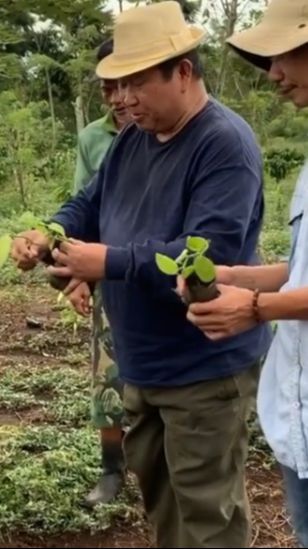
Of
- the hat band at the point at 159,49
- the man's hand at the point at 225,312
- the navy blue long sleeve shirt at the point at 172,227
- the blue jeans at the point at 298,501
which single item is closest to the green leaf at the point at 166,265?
the man's hand at the point at 225,312

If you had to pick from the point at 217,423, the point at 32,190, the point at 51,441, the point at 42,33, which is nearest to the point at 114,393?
the point at 51,441

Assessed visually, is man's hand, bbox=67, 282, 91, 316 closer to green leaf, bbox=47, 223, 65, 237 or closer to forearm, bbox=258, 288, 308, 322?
green leaf, bbox=47, 223, 65, 237

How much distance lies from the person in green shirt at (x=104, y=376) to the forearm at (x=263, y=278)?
1439 millimetres

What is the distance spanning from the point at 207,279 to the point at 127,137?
2.92ft

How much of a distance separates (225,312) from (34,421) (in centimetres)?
294

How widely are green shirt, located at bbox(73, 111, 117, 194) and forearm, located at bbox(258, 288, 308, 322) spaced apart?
6.06 ft

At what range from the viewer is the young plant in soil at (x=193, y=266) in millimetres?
1935

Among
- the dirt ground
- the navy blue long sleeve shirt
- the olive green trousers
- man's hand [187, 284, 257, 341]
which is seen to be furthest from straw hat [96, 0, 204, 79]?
the dirt ground

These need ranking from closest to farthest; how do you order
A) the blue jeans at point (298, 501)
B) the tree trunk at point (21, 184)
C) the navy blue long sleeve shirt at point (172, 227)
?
1. the blue jeans at point (298, 501)
2. the navy blue long sleeve shirt at point (172, 227)
3. the tree trunk at point (21, 184)

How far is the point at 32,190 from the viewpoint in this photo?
1312cm

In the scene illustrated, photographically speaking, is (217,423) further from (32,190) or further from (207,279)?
(32,190)

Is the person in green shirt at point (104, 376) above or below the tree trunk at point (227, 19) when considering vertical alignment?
above

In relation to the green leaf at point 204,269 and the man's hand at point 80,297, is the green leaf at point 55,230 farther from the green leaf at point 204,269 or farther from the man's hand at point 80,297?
the green leaf at point 204,269

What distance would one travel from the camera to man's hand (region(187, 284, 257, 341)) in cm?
216
